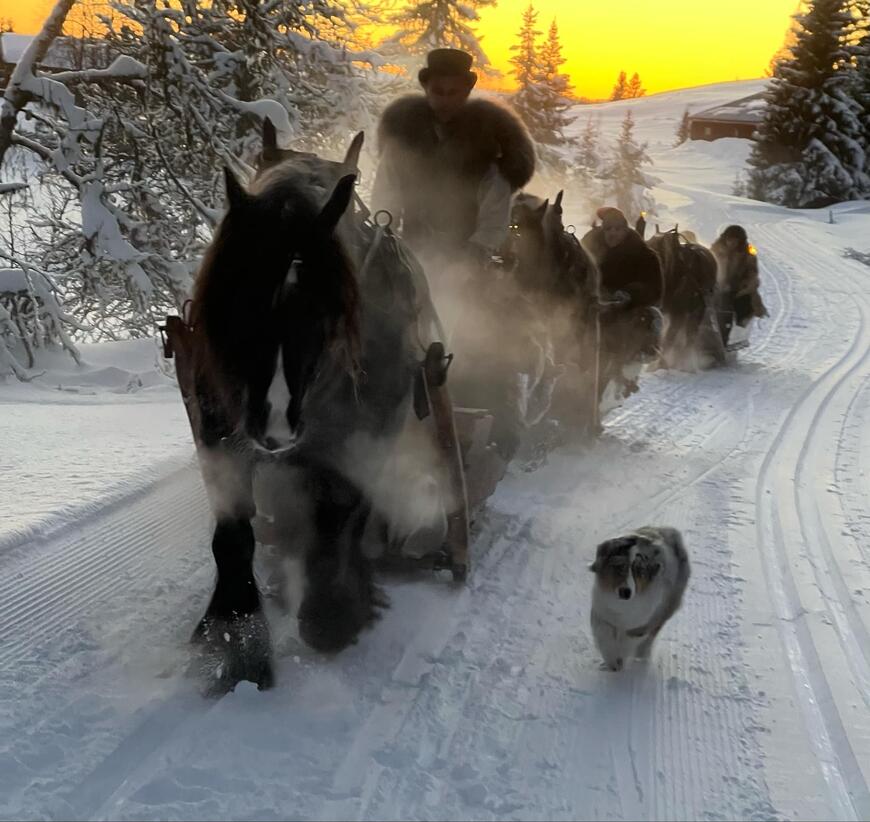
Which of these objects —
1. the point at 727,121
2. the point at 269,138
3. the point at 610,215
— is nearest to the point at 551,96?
the point at 610,215

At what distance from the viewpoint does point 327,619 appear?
3.31 meters

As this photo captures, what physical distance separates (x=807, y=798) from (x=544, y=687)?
101cm

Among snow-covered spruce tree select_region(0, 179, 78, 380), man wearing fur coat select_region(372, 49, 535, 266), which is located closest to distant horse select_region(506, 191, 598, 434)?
man wearing fur coat select_region(372, 49, 535, 266)

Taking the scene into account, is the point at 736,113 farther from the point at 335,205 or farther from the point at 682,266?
the point at 335,205

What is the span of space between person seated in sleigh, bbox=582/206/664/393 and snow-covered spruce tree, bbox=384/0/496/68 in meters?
15.1

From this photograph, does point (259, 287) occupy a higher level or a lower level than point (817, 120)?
higher

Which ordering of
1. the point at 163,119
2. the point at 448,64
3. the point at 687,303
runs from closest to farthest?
the point at 448,64
the point at 163,119
the point at 687,303

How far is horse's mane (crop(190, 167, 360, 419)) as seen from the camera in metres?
2.58

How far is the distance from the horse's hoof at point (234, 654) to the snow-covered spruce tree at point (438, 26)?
20.9m

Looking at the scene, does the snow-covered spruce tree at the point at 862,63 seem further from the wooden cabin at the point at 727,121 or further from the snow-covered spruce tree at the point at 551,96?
the wooden cabin at the point at 727,121

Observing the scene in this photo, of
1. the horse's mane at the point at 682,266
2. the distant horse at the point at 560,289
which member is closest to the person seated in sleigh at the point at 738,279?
the horse's mane at the point at 682,266

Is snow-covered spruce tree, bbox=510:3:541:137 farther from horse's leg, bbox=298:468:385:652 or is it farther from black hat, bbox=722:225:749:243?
horse's leg, bbox=298:468:385:652

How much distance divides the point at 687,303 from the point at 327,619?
390 inches

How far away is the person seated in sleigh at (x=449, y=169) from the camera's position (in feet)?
16.9
